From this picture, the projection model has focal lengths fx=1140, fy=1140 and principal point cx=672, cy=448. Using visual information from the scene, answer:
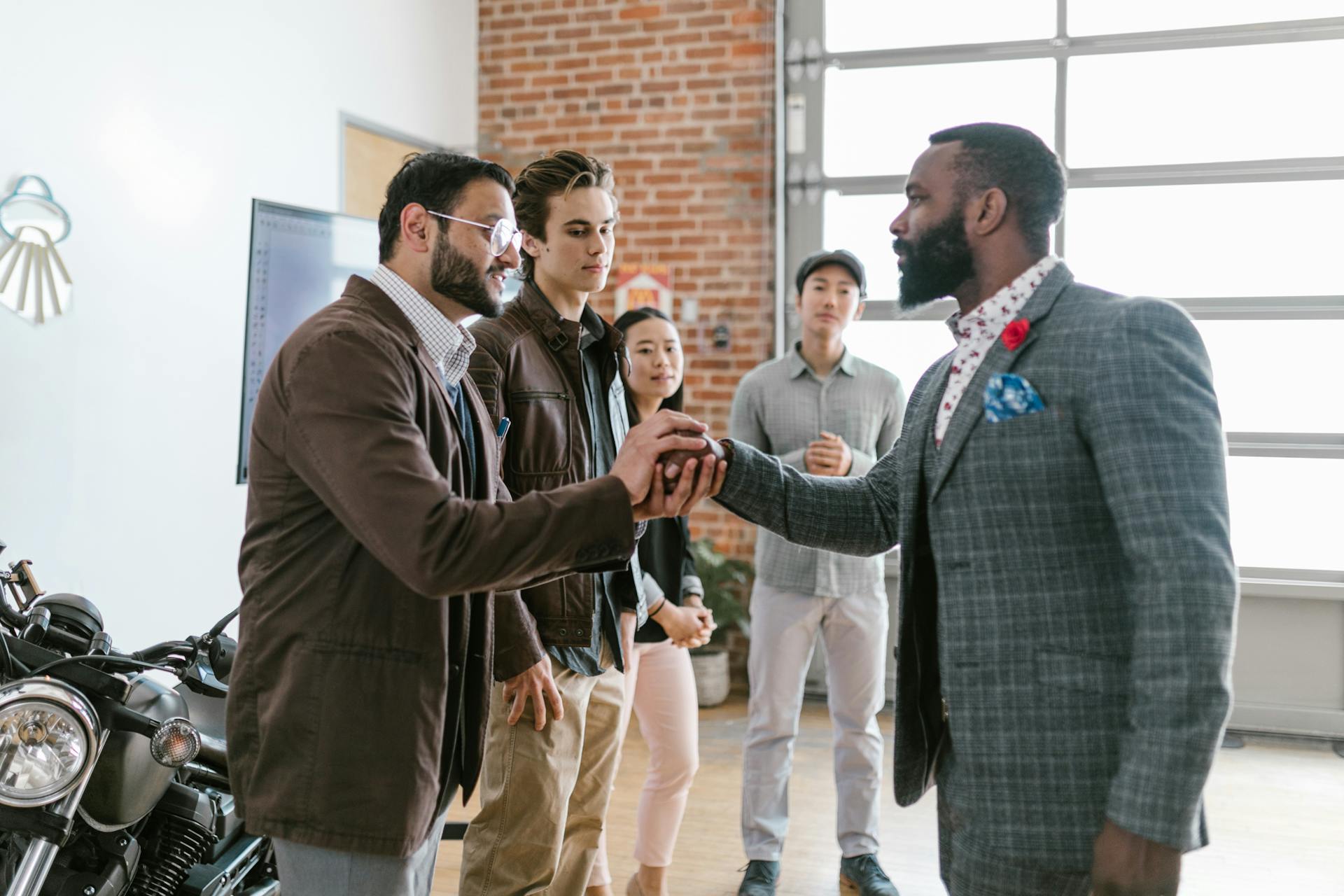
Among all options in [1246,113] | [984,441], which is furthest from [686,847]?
[1246,113]

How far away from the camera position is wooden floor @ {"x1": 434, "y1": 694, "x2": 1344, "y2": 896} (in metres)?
3.43

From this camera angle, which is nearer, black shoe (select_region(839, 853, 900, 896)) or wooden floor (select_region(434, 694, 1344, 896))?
black shoe (select_region(839, 853, 900, 896))

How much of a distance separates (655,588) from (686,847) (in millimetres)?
1166

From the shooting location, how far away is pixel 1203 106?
5176mm

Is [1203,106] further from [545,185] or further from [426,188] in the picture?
[426,188]

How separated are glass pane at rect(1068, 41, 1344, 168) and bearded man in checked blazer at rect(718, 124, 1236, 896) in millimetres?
4102

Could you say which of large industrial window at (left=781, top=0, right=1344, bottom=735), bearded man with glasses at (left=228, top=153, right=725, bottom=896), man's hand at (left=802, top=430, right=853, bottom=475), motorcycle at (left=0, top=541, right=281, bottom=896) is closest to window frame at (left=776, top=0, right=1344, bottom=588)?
large industrial window at (left=781, top=0, right=1344, bottom=735)

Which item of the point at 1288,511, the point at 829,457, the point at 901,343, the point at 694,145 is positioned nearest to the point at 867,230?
the point at 901,343

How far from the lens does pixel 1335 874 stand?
139 inches

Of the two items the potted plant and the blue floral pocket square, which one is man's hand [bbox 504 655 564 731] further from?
the potted plant

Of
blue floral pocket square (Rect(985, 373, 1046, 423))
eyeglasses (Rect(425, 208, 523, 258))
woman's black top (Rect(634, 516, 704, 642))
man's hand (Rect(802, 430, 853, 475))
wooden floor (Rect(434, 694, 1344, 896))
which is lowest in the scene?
wooden floor (Rect(434, 694, 1344, 896))

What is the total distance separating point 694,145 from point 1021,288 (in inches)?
171

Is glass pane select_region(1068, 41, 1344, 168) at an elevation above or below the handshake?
above

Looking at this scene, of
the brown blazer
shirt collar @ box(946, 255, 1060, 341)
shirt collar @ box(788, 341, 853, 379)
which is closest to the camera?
the brown blazer
